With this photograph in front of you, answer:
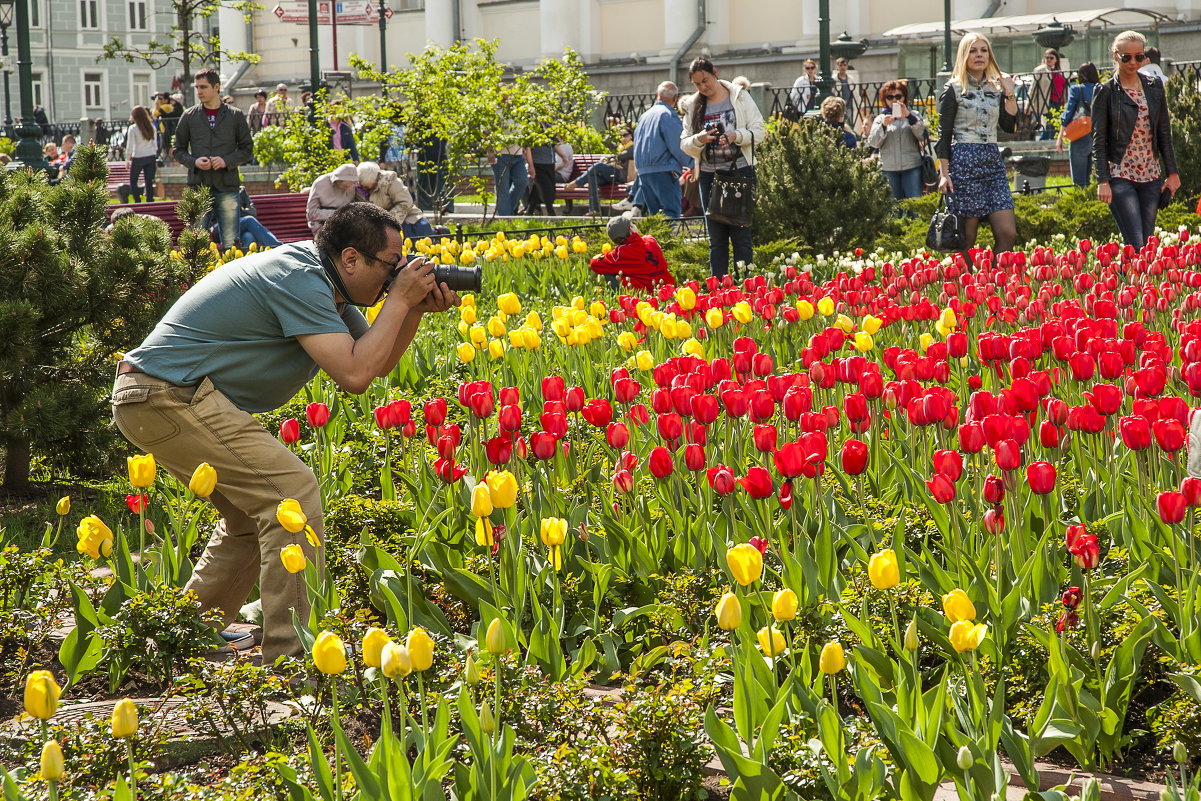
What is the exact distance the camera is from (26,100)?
14.9m

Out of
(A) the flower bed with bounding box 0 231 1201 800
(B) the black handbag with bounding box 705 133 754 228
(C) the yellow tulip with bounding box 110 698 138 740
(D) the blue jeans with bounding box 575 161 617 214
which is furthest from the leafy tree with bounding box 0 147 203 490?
(D) the blue jeans with bounding box 575 161 617 214

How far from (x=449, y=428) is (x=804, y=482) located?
107 centimetres

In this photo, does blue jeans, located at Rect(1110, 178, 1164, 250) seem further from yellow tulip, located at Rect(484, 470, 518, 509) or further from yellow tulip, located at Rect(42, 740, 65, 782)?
yellow tulip, located at Rect(42, 740, 65, 782)

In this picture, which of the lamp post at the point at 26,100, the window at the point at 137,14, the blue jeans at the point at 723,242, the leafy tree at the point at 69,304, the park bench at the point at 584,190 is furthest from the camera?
the window at the point at 137,14

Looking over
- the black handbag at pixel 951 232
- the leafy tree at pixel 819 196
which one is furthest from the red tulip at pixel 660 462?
the leafy tree at pixel 819 196

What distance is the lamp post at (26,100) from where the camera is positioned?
1476cm

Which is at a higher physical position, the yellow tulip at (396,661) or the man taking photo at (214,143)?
the man taking photo at (214,143)

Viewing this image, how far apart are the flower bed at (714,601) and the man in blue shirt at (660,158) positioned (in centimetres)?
632

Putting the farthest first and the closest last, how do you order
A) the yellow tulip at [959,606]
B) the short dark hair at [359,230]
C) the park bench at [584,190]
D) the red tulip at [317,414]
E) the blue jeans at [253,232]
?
the park bench at [584,190] → the blue jeans at [253,232] → the red tulip at [317,414] → the short dark hair at [359,230] → the yellow tulip at [959,606]

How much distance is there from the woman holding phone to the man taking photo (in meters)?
5.98

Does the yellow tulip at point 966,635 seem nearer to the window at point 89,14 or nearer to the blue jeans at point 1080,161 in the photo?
the blue jeans at point 1080,161

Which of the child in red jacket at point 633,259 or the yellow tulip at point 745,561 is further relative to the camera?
the child in red jacket at point 633,259

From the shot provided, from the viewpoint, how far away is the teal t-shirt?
3555 mm

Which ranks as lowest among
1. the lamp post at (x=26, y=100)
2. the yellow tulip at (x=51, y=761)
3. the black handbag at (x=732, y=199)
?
the yellow tulip at (x=51, y=761)
